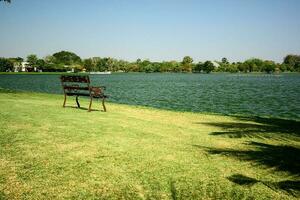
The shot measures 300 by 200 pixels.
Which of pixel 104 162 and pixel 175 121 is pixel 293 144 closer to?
pixel 175 121

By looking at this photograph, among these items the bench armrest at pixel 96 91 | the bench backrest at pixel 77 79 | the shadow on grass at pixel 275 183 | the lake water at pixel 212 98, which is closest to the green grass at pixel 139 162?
the shadow on grass at pixel 275 183

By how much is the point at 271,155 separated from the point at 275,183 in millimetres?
2260

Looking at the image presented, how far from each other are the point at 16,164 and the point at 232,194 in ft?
13.7

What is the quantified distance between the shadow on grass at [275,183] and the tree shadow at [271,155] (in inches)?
27.3

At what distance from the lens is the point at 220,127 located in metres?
12.7

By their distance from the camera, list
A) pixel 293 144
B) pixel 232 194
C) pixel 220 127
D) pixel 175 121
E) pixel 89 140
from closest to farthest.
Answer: pixel 232 194, pixel 89 140, pixel 293 144, pixel 220 127, pixel 175 121

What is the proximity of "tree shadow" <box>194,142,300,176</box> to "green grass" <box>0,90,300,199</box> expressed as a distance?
0.07 ft

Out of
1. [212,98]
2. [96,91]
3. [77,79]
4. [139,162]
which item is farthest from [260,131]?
[212,98]

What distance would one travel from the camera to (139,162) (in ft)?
23.1

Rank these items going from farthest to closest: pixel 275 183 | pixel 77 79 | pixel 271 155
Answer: pixel 77 79 → pixel 271 155 → pixel 275 183

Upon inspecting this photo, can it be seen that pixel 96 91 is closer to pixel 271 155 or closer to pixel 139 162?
pixel 139 162

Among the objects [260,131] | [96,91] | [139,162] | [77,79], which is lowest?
[260,131]

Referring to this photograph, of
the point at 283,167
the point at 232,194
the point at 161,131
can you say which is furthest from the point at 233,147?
the point at 232,194

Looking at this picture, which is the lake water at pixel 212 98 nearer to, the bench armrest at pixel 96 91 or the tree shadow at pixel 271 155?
the bench armrest at pixel 96 91
